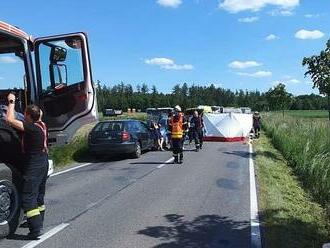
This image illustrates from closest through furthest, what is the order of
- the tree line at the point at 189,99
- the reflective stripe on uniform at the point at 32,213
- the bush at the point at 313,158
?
the reflective stripe on uniform at the point at 32,213, the bush at the point at 313,158, the tree line at the point at 189,99

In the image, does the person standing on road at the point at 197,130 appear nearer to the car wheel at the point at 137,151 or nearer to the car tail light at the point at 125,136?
the car wheel at the point at 137,151

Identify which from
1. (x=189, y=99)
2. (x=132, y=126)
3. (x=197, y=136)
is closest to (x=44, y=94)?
(x=132, y=126)

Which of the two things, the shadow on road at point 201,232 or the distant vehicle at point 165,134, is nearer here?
the shadow on road at point 201,232

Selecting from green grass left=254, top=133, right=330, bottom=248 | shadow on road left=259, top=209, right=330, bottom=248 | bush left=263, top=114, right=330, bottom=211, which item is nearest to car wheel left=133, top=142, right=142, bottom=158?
bush left=263, top=114, right=330, bottom=211

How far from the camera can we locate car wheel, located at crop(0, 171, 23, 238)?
740 cm

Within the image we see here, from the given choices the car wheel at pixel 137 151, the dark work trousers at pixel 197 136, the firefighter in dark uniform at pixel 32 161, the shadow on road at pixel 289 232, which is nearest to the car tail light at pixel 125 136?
the car wheel at pixel 137 151

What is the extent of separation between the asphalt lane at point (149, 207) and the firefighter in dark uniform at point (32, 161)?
35 centimetres

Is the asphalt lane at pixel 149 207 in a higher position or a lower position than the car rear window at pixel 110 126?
lower

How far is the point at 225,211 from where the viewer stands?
982 centimetres

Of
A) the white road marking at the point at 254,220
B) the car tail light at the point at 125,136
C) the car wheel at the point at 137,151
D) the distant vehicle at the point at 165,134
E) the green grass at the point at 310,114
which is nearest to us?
the white road marking at the point at 254,220

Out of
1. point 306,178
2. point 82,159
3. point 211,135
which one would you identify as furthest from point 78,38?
point 211,135

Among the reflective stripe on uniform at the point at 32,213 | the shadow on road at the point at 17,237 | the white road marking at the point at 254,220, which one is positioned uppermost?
the reflective stripe on uniform at the point at 32,213

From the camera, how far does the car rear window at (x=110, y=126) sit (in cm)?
2050

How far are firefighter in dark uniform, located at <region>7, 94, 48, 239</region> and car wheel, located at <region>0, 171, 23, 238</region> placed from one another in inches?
8.6
